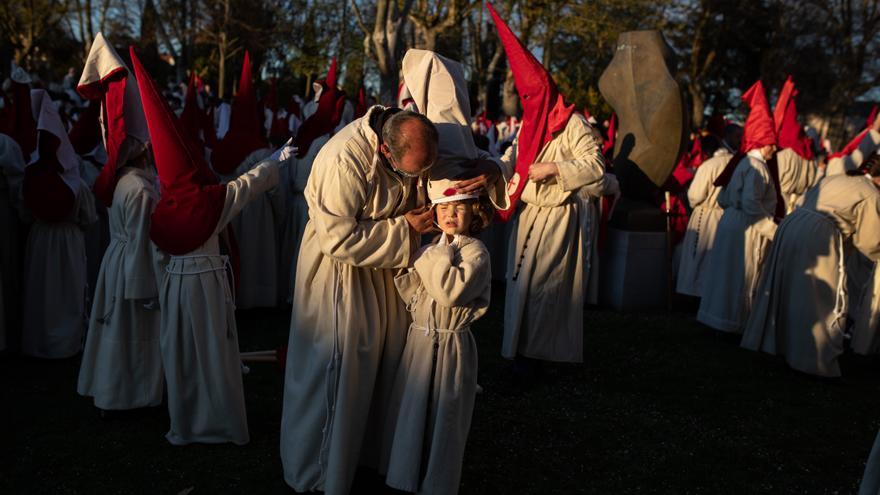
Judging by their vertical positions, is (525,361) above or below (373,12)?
below

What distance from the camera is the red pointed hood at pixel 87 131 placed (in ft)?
17.5

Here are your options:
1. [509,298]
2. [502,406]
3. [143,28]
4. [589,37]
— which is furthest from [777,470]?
[143,28]

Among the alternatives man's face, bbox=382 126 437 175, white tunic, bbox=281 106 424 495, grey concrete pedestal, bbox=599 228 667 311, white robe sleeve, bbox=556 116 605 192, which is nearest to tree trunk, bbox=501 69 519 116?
grey concrete pedestal, bbox=599 228 667 311

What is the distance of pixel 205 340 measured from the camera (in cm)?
438

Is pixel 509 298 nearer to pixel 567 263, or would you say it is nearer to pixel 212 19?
pixel 567 263

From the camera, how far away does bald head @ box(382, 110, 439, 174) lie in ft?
10.3

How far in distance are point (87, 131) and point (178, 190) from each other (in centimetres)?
190

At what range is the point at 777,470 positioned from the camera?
15.0 feet

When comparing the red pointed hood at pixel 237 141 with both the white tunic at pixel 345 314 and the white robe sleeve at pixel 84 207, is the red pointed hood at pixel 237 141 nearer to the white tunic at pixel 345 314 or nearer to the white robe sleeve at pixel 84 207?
the white robe sleeve at pixel 84 207

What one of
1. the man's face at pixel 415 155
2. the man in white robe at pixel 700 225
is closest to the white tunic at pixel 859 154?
the man in white robe at pixel 700 225

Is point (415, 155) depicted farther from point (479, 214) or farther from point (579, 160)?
point (579, 160)

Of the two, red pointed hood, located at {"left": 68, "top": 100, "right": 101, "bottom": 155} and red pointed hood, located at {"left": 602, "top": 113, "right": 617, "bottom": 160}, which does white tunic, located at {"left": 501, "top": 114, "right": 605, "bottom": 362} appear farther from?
red pointed hood, located at {"left": 602, "top": 113, "right": 617, "bottom": 160}

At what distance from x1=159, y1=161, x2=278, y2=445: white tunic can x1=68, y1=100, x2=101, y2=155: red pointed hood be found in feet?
5.49

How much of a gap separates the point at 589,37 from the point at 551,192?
2415cm
